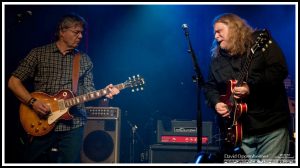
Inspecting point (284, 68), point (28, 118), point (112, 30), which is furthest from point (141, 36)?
point (284, 68)

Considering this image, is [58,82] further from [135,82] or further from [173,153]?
[173,153]

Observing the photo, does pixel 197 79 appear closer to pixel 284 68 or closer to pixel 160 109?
pixel 284 68

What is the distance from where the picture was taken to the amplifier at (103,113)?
4.27m

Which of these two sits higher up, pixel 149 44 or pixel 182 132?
pixel 149 44

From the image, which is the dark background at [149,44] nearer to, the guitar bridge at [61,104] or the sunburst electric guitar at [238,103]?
the guitar bridge at [61,104]

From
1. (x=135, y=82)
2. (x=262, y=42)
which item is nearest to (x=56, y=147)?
(x=135, y=82)

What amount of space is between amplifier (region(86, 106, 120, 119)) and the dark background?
1.19 ft

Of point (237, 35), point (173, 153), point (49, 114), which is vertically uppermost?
point (237, 35)

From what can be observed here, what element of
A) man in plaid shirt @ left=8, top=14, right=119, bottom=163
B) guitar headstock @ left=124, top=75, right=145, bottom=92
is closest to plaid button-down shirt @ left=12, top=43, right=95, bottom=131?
man in plaid shirt @ left=8, top=14, right=119, bottom=163

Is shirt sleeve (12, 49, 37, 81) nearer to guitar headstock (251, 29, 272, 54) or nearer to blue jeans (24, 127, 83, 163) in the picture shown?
blue jeans (24, 127, 83, 163)

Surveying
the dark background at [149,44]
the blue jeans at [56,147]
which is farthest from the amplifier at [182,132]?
the blue jeans at [56,147]

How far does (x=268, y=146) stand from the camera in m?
3.10

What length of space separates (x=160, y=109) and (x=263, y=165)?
79.7 inches

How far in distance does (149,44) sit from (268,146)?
2689mm
